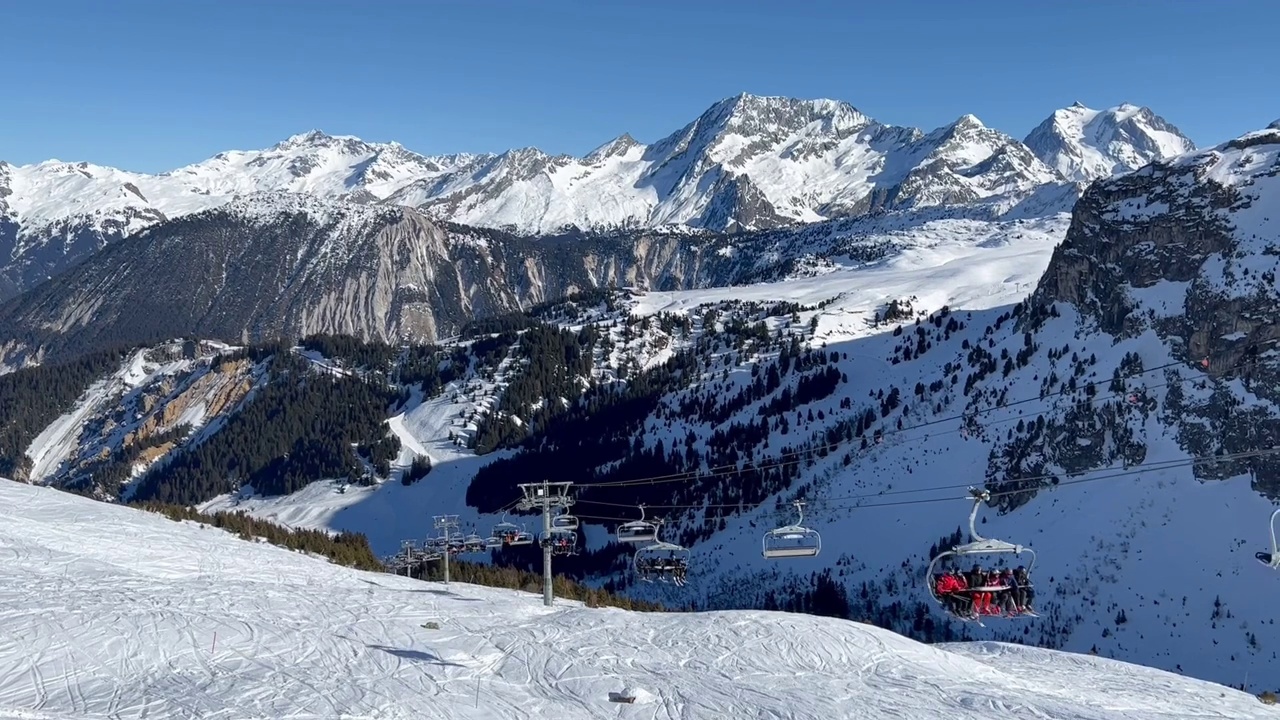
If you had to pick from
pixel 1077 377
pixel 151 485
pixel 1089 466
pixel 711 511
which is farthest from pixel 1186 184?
pixel 151 485

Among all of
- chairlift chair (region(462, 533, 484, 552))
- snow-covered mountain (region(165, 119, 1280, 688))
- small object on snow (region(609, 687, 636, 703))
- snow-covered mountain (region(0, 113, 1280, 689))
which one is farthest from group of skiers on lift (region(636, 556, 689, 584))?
chairlift chair (region(462, 533, 484, 552))

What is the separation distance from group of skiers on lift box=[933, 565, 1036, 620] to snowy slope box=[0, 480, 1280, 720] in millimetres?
4706

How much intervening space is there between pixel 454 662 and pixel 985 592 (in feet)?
61.3

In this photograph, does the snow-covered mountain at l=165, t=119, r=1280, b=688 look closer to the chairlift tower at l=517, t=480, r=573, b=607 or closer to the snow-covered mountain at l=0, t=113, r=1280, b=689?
the snow-covered mountain at l=0, t=113, r=1280, b=689

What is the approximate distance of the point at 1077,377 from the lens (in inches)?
4530

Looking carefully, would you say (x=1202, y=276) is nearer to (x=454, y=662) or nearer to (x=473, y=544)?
(x=473, y=544)

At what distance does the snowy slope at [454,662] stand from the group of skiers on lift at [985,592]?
4706mm

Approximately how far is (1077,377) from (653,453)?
5968 cm

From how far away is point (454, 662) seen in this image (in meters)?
37.5

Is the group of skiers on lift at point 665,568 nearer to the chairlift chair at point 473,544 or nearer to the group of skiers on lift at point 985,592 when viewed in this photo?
the group of skiers on lift at point 985,592

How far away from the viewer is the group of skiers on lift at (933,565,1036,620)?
104ft

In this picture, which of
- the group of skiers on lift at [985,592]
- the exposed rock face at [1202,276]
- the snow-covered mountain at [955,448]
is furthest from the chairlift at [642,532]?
the exposed rock face at [1202,276]

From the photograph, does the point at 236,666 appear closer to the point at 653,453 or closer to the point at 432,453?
the point at 653,453

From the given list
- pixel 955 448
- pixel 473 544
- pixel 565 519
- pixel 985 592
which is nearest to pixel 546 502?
pixel 985 592
